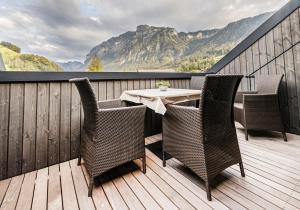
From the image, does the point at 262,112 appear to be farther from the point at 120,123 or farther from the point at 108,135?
the point at 108,135

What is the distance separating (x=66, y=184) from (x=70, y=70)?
1333mm

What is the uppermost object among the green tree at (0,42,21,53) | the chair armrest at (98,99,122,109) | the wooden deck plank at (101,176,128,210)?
the green tree at (0,42,21,53)

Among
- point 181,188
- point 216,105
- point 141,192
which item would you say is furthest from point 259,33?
point 141,192

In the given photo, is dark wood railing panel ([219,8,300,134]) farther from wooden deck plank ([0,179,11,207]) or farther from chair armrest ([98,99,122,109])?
wooden deck plank ([0,179,11,207])

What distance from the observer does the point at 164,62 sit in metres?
3.54

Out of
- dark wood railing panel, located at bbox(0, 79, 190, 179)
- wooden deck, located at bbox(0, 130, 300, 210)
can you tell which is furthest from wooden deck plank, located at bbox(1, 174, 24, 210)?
dark wood railing panel, located at bbox(0, 79, 190, 179)

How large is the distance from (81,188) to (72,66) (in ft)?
5.27

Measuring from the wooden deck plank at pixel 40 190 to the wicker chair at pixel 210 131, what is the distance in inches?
46.6

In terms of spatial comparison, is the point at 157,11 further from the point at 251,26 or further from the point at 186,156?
the point at 186,156

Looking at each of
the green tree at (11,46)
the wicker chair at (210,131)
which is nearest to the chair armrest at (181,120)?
the wicker chair at (210,131)

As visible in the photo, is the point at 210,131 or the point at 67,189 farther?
the point at 67,189

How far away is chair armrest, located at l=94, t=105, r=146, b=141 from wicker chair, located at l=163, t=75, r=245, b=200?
366 millimetres

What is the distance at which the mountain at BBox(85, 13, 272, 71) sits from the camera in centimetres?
335

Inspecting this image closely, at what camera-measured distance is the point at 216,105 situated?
1.22m
